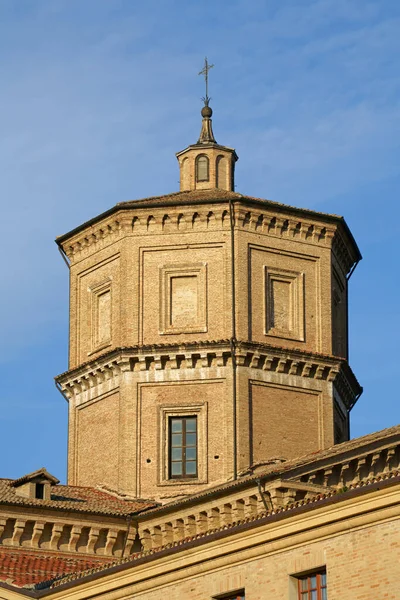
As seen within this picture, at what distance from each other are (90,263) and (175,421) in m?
4.96

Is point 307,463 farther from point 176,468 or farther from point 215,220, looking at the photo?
point 215,220

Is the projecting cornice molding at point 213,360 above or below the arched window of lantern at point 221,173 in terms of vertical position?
below

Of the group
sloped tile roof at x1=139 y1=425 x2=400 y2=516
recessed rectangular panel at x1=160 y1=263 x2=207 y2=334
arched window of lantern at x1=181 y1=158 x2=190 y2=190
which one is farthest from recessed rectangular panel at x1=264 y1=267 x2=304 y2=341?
sloped tile roof at x1=139 y1=425 x2=400 y2=516

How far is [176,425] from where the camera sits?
38.8 metres

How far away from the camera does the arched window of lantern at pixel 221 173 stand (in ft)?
139

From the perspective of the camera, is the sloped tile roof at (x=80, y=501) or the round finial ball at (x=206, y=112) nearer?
the sloped tile roof at (x=80, y=501)

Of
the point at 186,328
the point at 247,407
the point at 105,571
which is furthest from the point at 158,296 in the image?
the point at 105,571

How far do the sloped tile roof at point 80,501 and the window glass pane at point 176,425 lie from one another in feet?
6.06

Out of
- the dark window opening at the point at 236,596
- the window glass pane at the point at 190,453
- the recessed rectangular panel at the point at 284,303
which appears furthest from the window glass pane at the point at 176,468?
the dark window opening at the point at 236,596

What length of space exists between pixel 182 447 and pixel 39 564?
5.56 metres

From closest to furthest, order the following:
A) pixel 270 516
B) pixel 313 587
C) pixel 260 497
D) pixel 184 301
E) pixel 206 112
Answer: pixel 313 587, pixel 270 516, pixel 260 497, pixel 184 301, pixel 206 112

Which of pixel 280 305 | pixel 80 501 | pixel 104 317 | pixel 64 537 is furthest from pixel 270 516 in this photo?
pixel 104 317

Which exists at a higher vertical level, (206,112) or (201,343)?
(206,112)

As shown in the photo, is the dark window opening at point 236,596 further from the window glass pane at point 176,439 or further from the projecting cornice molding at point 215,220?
the projecting cornice molding at point 215,220
